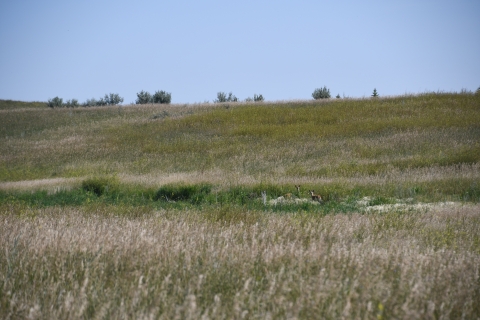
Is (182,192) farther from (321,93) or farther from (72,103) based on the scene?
(72,103)

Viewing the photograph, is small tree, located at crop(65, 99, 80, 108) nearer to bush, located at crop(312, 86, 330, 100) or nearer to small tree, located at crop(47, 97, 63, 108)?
small tree, located at crop(47, 97, 63, 108)

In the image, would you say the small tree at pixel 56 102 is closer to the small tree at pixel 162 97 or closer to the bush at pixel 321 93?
the small tree at pixel 162 97

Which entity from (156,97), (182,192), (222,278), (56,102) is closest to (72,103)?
(56,102)

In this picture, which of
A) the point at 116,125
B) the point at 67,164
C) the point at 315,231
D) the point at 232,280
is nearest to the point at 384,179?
the point at 315,231

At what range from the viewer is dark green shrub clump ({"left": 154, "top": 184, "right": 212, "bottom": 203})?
14.0m

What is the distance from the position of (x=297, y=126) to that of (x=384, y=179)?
16.1 metres

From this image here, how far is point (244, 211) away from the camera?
7789 mm

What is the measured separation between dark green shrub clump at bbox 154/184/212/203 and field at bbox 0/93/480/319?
5 centimetres

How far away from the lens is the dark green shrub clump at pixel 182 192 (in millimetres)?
14047

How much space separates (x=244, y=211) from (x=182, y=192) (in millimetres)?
6909

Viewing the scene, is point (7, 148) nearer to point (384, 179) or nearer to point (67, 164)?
point (67, 164)

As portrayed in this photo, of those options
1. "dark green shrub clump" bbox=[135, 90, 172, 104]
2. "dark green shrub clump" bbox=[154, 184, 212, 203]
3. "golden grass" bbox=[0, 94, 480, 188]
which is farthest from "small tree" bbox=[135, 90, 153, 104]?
"dark green shrub clump" bbox=[154, 184, 212, 203]

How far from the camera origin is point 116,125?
38.2 meters

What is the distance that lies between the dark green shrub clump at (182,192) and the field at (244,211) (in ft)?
0.18
